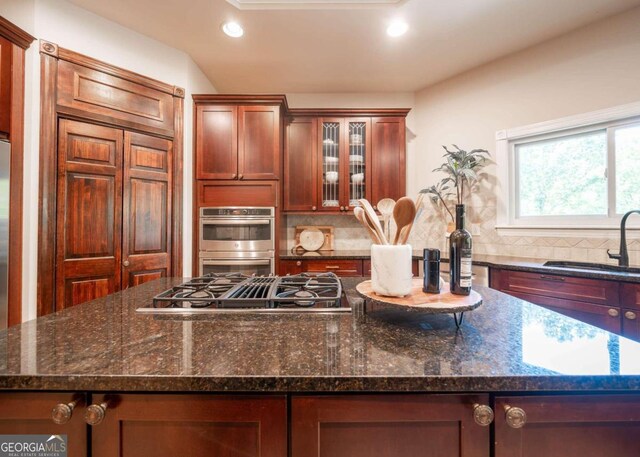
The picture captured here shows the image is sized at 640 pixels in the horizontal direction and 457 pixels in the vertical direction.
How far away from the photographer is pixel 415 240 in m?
3.30

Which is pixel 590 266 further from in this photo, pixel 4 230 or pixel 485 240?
pixel 4 230

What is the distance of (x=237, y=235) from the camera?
2666mm

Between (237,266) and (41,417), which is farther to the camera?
(237,266)

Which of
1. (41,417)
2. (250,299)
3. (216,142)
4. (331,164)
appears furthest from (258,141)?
(41,417)

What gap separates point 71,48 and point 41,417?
262cm

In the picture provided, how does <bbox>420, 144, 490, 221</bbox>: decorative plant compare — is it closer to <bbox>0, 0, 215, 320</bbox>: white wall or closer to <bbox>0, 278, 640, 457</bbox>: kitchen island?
<bbox>0, 278, 640, 457</bbox>: kitchen island

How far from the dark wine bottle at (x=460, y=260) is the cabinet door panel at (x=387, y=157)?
2131 mm

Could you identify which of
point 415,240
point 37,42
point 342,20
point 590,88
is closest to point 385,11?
point 342,20

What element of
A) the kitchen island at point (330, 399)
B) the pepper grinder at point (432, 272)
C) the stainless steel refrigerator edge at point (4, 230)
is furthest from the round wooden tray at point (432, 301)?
the stainless steel refrigerator edge at point (4, 230)

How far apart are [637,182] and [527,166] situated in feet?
2.39

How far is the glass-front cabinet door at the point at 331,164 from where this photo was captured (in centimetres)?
305

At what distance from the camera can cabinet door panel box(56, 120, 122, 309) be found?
2.04 metres

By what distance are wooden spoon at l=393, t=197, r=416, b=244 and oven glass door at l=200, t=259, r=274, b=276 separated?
6.54 feet

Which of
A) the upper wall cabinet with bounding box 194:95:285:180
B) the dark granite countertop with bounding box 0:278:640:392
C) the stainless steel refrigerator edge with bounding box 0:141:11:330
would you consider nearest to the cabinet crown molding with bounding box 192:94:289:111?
the upper wall cabinet with bounding box 194:95:285:180
